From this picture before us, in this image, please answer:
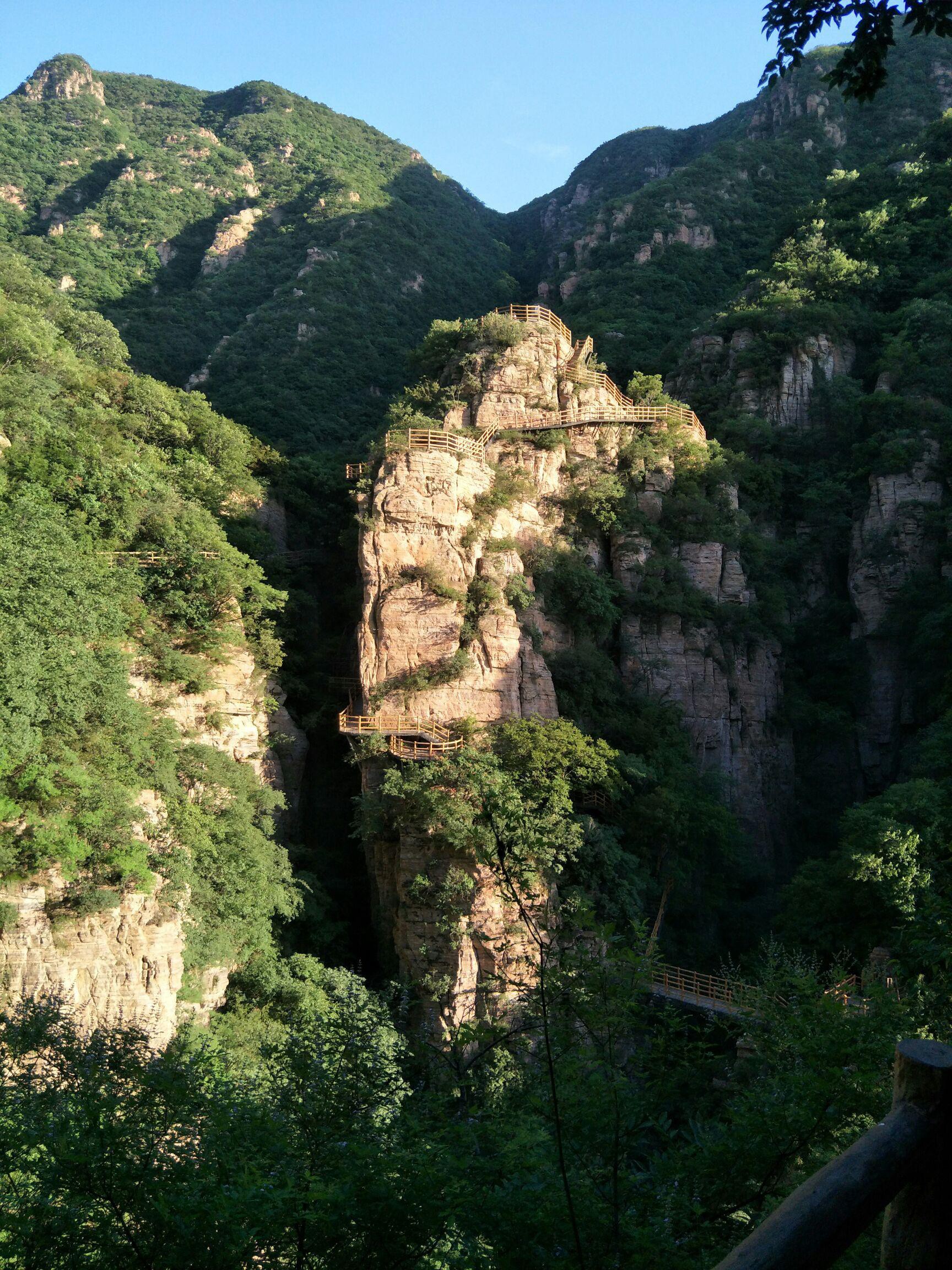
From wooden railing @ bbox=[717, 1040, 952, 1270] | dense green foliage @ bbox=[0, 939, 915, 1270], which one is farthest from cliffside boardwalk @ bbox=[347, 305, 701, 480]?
wooden railing @ bbox=[717, 1040, 952, 1270]

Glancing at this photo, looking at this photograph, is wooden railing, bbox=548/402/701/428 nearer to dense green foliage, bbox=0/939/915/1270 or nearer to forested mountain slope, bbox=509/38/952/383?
forested mountain slope, bbox=509/38/952/383

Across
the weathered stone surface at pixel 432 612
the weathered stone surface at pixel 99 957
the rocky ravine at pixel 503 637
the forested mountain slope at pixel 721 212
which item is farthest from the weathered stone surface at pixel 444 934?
the forested mountain slope at pixel 721 212

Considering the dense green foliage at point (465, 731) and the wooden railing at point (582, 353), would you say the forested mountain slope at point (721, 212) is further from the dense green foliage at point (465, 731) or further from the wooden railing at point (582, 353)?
the wooden railing at point (582, 353)

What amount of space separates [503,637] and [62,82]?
87176 mm

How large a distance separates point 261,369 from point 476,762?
34.9 metres

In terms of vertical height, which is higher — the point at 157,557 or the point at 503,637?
the point at 157,557

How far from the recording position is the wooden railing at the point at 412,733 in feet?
78.3

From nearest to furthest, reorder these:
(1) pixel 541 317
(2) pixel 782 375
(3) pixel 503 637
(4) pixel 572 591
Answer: (3) pixel 503 637
(4) pixel 572 591
(1) pixel 541 317
(2) pixel 782 375

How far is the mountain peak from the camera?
82312mm

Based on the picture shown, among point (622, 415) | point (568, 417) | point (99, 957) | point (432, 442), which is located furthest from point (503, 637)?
point (99, 957)

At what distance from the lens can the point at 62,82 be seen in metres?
82.6

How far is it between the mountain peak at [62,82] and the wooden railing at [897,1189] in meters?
103

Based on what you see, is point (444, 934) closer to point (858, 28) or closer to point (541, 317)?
point (858, 28)

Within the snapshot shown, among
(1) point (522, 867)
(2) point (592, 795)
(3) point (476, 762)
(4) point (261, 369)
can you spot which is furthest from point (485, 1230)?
(4) point (261, 369)
